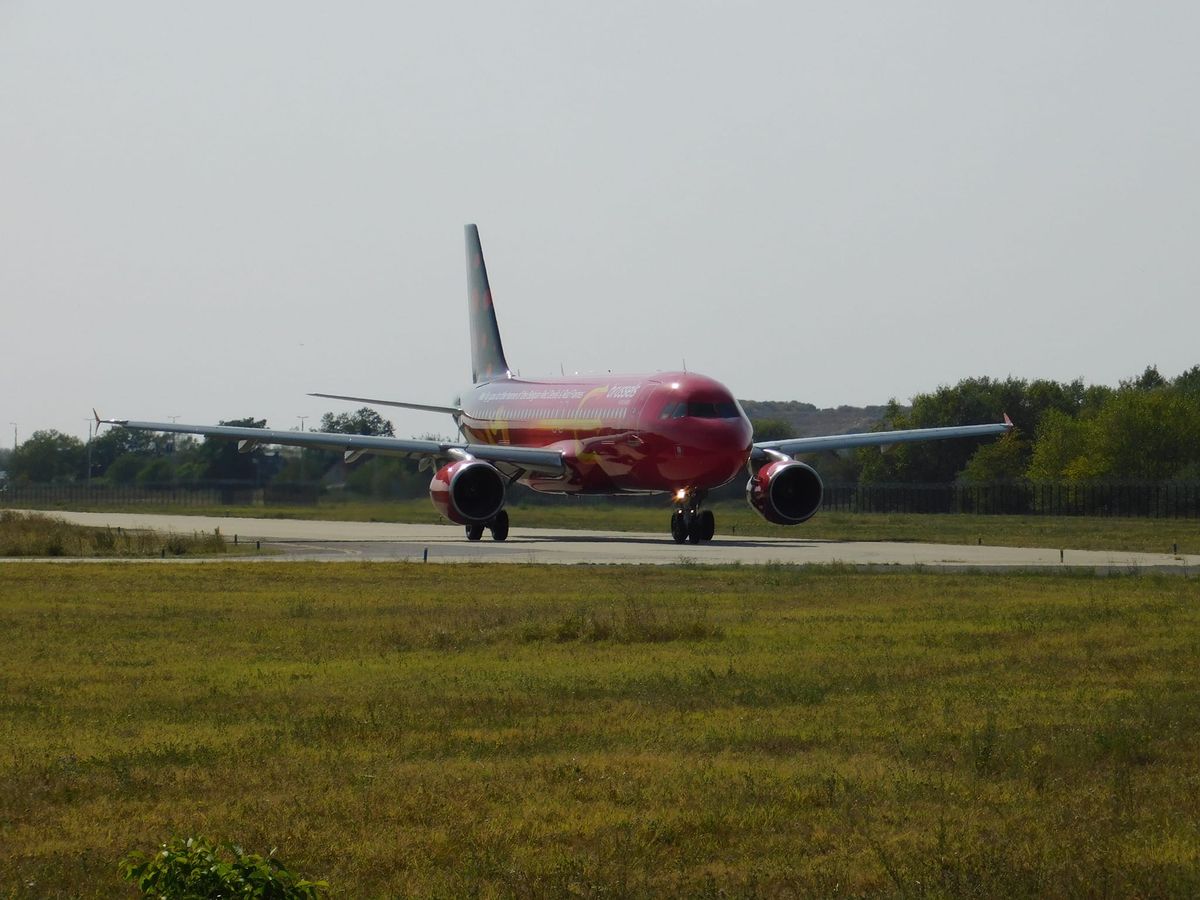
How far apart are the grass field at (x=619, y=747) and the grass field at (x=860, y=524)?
83.5 feet

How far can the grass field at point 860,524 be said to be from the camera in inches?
1969

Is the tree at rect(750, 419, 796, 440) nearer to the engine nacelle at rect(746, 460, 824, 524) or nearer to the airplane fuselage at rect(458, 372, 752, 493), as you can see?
the airplane fuselage at rect(458, 372, 752, 493)

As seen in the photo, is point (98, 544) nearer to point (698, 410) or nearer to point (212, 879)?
point (698, 410)

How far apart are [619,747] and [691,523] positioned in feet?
115

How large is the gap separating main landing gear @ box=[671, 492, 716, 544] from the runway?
0.44 meters

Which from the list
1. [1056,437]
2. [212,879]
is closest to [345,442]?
[212,879]

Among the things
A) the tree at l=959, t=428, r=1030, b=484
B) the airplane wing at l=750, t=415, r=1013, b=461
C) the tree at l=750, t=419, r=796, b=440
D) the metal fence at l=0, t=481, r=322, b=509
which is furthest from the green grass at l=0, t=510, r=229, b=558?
the tree at l=750, t=419, r=796, b=440

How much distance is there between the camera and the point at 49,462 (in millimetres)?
124250

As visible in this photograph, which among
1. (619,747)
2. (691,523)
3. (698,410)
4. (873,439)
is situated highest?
(698,410)

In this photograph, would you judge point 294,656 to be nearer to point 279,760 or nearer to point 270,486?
point 279,760

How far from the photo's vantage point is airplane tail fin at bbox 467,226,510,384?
67.1 m

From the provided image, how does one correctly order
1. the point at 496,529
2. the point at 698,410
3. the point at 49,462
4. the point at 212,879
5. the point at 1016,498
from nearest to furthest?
the point at 212,879 → the point at 698,410 → the point at 496,529 → the point at 1016,498 → the point at 49,462

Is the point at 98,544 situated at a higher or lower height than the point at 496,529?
lower

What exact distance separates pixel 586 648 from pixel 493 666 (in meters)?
1.98
